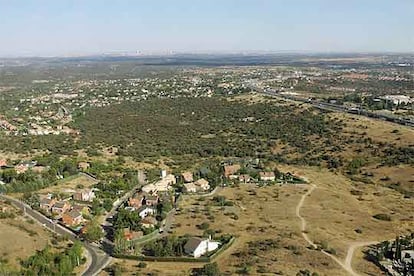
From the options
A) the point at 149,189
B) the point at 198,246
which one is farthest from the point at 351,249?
the point at 149,189

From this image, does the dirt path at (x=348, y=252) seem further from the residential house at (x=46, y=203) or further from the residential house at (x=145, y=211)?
the residential house at (x=46, y=203)

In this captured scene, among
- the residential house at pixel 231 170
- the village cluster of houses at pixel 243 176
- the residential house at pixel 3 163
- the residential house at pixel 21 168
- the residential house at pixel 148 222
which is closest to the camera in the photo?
the residential house at pixel 148 222

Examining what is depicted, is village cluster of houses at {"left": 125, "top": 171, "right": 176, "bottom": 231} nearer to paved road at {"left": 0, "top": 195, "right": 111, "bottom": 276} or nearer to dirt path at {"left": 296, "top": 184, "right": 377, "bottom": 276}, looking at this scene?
paved road at {"left": 0, "top": 195, "right": 111, "bottom": 276}

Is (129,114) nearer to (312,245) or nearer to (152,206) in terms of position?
(152,206)

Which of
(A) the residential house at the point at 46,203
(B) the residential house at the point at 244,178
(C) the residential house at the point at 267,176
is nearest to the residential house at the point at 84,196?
(A) the residential house at the point at 46,203

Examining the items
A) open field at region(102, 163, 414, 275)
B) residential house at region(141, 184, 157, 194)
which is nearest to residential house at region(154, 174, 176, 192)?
residential house at region(141, 184, 157, 194)

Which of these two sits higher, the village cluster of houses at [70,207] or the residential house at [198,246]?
the residential house at [198,246]
